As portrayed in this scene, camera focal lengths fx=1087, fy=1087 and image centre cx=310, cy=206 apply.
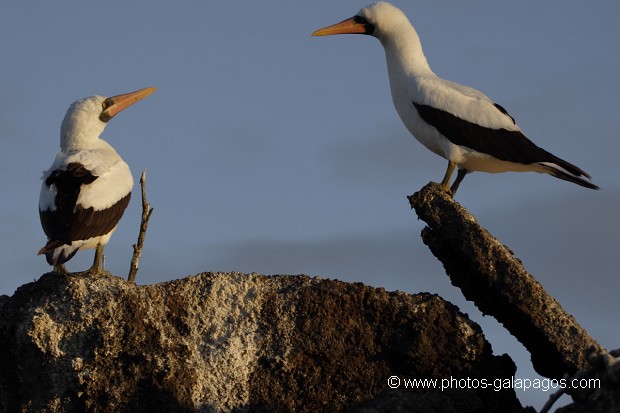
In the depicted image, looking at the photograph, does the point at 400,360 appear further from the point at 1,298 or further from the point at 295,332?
the point at 1,298

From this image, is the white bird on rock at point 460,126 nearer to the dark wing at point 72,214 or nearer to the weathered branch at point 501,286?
the weathered branch at point 501,286

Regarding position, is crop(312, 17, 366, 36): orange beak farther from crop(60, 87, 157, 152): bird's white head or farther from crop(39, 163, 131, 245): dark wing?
crop(39, 163, 131, 245): dark wing

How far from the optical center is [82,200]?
9578mm

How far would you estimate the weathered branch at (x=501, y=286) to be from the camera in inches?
305

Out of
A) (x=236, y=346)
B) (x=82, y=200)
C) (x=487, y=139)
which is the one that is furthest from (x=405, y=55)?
(x=236, y=346)

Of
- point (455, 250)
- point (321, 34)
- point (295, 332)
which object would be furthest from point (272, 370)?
point (321, 34)

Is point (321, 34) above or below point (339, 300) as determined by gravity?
above

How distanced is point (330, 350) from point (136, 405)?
1.36 m

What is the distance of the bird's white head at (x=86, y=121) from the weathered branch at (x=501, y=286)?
4.09m

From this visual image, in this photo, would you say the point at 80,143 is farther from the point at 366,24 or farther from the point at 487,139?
the point at 487,139

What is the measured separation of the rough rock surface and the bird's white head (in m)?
3.70

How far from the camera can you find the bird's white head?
1124cm

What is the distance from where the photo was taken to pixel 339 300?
7.57m

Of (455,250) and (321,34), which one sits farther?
(321,34)
